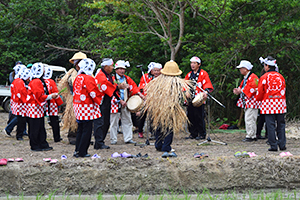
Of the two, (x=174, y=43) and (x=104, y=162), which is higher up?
(x=174, y=43)

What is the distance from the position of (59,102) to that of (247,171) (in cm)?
447

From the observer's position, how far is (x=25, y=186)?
4691 mm

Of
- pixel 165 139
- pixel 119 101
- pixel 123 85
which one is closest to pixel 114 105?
pixel 119 101

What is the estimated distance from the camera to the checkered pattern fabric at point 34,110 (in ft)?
22.5

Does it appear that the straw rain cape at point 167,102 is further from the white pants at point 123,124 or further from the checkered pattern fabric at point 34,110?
the checkered pattern fabric at point 34,110

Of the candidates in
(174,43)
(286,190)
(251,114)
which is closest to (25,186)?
(286,190)

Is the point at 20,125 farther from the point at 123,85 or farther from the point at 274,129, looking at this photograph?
the point at 274,129

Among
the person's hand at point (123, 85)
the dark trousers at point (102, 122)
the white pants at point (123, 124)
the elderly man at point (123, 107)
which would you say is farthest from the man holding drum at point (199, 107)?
the dark trousers at point (102, 122)

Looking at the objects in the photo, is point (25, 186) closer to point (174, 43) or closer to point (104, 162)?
point (104, 162)

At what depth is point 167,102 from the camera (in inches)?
231

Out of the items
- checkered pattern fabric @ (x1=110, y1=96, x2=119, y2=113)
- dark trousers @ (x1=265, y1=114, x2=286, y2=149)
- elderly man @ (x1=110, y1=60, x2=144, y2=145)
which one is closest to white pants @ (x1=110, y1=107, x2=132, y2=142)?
elderly man @ (x1=110, y1=60, x2=144, y2=145)

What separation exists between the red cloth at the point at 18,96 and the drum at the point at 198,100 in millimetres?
3426

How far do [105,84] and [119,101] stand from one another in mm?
822

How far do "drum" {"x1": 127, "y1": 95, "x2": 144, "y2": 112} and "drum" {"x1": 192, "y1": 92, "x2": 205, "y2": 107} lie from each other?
111 cm
